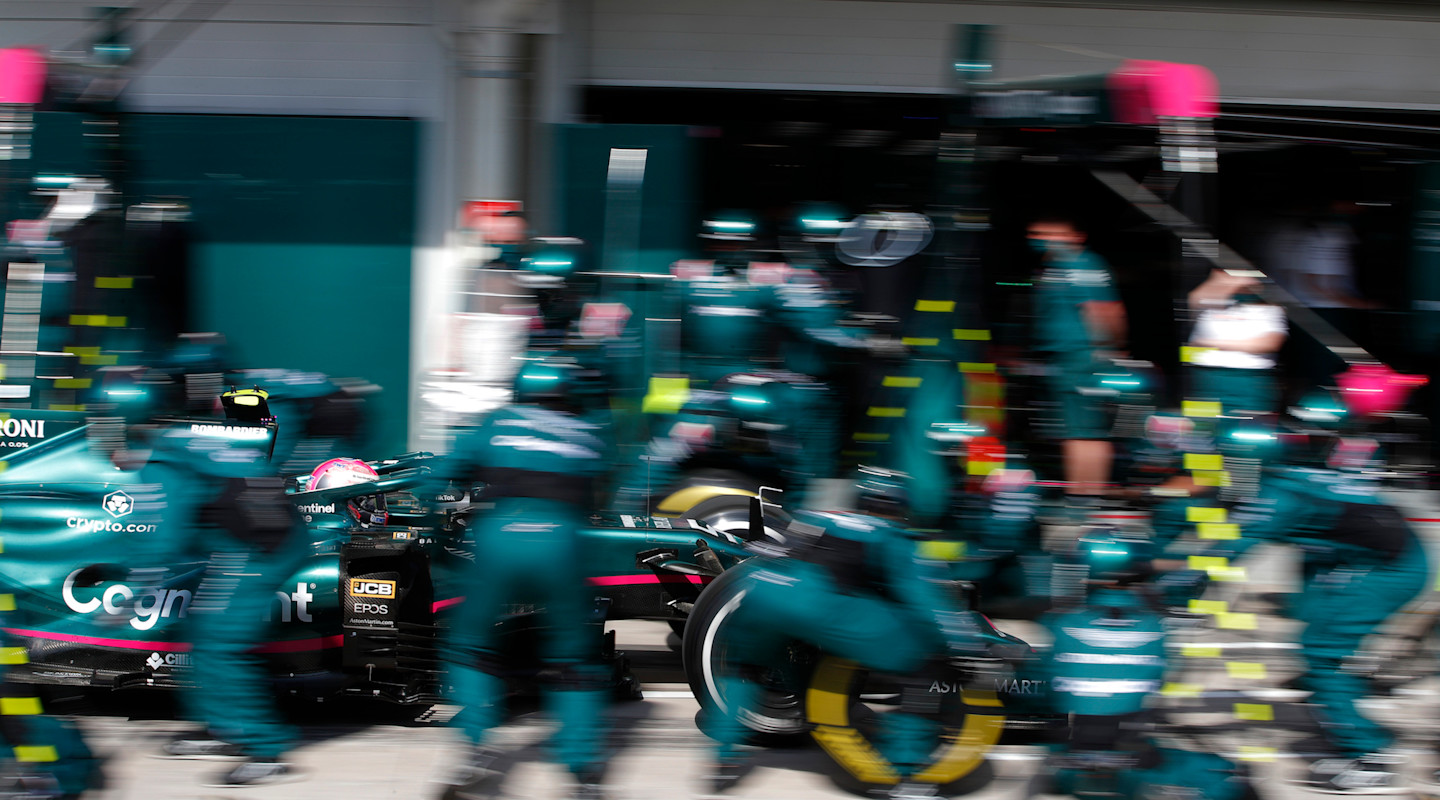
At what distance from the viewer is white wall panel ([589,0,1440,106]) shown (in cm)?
790

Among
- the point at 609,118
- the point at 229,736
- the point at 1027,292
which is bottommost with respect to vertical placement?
the point at 229,736

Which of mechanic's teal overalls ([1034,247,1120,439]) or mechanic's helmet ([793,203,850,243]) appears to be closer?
mechanic's helmet ([793,203,850,243])

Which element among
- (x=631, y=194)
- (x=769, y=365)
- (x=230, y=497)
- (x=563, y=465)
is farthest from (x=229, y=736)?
(x=631, y=194)

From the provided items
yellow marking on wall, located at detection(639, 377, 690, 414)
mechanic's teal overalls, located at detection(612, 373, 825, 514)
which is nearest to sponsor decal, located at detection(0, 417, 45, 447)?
yellow marking on wall, located at detection(639, 377, 690, 414)

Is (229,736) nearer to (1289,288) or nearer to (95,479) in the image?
(95,479)

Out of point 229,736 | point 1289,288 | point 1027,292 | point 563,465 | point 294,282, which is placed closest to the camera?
point 563,465

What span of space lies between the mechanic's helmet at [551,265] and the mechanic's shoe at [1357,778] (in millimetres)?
2976

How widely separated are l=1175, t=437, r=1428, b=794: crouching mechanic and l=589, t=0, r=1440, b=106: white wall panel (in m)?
4.99

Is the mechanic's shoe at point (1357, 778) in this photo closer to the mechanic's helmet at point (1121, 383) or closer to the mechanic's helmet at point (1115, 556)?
the mechanic's helmet at point (1115, 556)

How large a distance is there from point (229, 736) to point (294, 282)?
4.70m

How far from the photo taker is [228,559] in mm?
3695

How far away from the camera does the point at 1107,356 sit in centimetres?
439

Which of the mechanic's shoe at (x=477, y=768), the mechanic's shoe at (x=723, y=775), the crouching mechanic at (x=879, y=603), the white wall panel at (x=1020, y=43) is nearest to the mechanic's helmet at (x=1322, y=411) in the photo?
the crouching mechanic at (x=879, y=603)

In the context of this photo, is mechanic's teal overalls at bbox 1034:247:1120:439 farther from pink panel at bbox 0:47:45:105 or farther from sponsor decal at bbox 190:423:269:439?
pink panel at bbox 0:47:45:105
